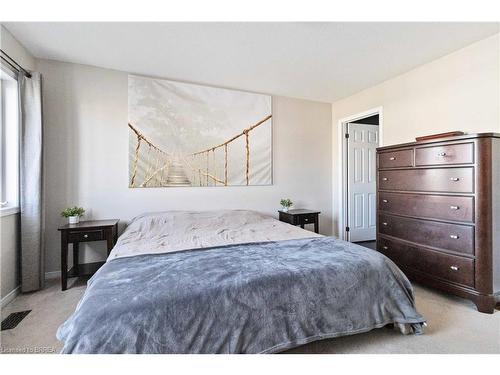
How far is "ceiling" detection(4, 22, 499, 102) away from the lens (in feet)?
7.11

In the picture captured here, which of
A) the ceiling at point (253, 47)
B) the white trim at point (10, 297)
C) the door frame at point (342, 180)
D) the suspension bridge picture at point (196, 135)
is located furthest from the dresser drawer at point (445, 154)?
the white trim at point (10, 297)

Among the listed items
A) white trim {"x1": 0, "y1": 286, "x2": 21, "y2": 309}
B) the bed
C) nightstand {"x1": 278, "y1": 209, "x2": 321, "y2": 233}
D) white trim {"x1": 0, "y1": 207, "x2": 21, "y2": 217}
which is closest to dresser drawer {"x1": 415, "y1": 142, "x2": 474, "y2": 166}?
the bed

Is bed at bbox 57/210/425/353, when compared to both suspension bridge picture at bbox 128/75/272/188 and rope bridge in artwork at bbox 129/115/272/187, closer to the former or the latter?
rope bridge in artwork at bbox 129/115/272/187

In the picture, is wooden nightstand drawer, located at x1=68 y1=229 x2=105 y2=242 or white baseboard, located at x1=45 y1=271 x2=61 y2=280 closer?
wooden nightstand drawer, located at x1=68 y1=229 x2=105 y2=242

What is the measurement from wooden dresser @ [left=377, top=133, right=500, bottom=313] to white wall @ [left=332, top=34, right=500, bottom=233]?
0.57 metres

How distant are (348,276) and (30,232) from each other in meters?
2.93

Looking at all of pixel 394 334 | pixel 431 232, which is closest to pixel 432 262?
pixel 431 232

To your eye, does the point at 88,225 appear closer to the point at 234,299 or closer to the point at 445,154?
the point at 234,299

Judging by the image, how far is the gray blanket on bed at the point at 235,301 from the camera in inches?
45.1

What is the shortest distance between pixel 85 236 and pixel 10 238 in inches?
23.9

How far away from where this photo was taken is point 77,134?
2854 millimetres
